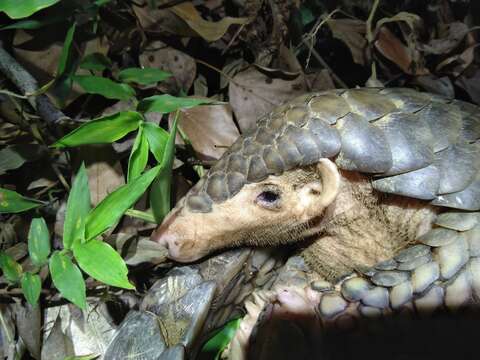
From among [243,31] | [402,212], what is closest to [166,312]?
[402,212]

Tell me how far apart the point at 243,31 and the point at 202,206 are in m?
0.92

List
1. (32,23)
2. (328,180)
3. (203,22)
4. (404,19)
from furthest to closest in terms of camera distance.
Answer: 1. (404,19)
2. (203,22)
3. (32,23)
4. (328,180)

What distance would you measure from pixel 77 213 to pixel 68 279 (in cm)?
19

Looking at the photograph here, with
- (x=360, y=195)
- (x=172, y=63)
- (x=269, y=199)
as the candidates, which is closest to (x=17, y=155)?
(x=172, y=63)

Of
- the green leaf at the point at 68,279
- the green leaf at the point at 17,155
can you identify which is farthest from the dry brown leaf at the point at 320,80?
the green leaf at the point at 68,279

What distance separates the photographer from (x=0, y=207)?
1.74 m

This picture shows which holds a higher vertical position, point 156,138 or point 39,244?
point 156,138

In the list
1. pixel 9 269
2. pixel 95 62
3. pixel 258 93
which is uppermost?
pixel 95 62

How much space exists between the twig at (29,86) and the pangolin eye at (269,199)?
2.56 feet

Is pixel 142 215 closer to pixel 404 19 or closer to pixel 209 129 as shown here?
pixel 209 129

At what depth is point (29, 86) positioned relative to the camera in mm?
1974

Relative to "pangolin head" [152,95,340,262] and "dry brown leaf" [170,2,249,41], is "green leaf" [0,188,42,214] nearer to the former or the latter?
"pangolin head" [152,95,340,262]

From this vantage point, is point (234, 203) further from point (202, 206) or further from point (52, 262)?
point (52, 262)

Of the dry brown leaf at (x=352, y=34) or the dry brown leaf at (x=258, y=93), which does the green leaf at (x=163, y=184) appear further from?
the dry brown leaf at (x=352, y=34)
